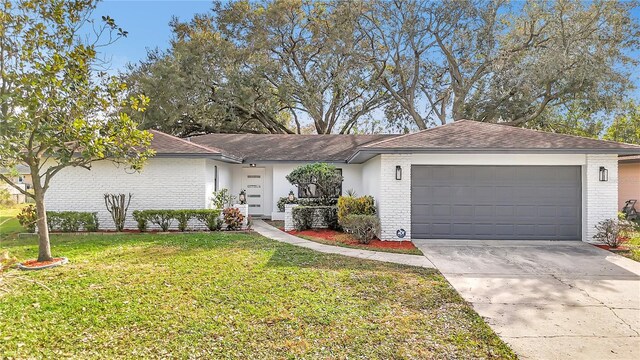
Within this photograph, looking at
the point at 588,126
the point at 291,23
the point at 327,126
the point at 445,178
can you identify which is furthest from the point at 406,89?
the point at 445,178

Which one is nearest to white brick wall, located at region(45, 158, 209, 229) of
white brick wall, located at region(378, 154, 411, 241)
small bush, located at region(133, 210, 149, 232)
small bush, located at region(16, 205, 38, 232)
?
small bush, located at region(133, 210, 149, 232)

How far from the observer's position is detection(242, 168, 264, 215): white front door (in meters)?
15.3

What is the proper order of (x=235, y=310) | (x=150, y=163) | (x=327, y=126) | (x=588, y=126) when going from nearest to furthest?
(x=235, y=310), (x=150, y=163), (x=588, y=126), (x=327, y=126)

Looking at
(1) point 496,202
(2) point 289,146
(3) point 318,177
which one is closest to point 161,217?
(3) point 318,177

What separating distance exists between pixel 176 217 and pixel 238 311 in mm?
7197

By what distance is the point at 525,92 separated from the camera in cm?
1906

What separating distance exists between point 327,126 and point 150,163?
51.7 feet

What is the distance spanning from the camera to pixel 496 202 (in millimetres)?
9828

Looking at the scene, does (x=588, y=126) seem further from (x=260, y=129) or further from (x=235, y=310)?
(x=235, y=310)

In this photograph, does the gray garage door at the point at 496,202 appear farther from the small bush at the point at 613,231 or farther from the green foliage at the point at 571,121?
the green foliage at the point at 571,121

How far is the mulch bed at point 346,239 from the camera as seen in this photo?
902 cm

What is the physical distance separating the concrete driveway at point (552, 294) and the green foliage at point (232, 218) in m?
5.93

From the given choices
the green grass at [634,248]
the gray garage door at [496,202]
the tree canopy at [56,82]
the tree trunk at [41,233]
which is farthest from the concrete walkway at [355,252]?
the tree trunk at [41,233]

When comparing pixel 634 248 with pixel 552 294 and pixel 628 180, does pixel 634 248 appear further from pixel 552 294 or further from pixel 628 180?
pixel 628 180
